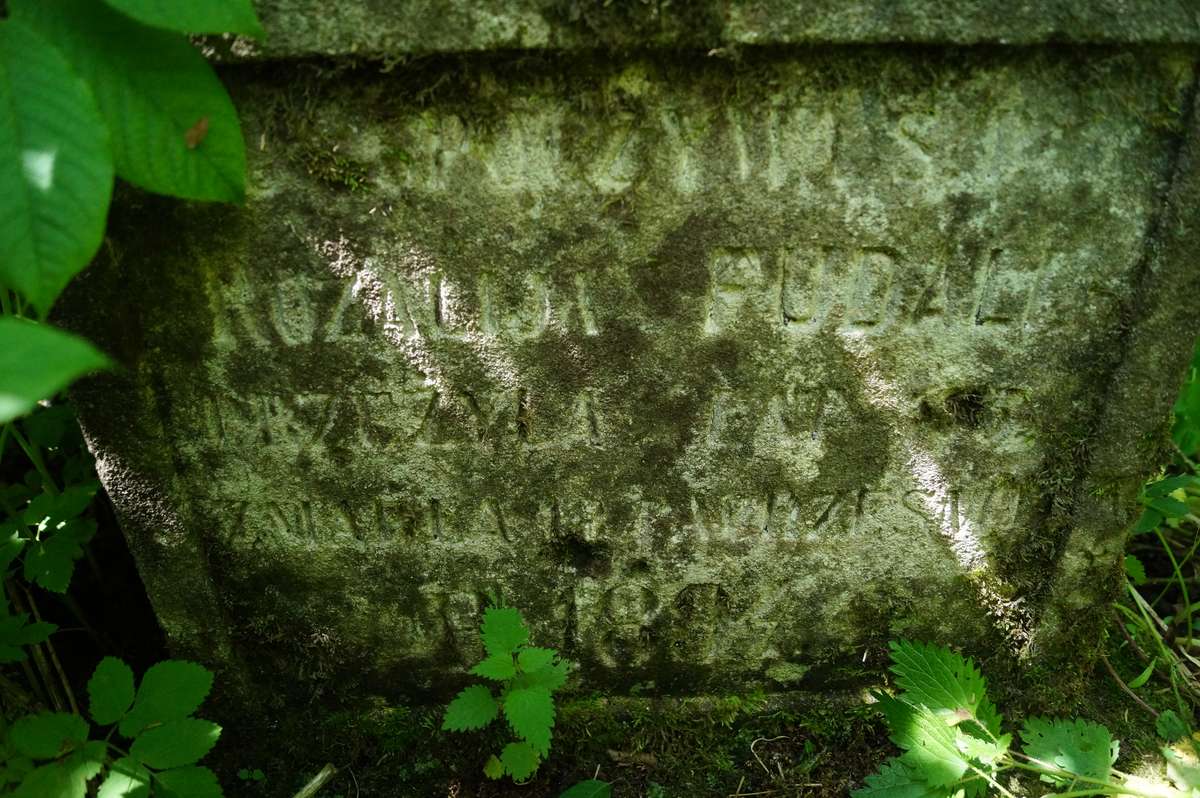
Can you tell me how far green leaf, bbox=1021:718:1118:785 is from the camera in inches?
61.3

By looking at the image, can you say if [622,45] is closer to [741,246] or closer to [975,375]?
[741,246]

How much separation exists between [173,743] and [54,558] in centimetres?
55

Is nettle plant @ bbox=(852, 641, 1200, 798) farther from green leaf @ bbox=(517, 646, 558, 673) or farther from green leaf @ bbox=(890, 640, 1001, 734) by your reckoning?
green leaf @ bbox=(517, 646, 558, 673)

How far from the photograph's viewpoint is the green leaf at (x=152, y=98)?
104 centimetres

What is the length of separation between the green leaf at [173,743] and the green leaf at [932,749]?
1.30m

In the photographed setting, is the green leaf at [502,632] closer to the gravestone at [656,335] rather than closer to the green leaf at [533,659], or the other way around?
the green leaf at [533,659]

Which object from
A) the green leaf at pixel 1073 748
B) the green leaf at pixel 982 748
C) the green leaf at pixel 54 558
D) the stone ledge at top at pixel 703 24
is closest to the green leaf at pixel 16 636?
the green leaf at pixel 54 558

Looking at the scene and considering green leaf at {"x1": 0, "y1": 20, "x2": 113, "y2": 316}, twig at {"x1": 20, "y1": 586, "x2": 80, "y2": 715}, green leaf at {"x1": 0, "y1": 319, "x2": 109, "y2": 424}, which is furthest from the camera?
twig at {"x1": 20, "y1": 586, "x2": 80, "y2": 715}

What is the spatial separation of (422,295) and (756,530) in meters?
0.88

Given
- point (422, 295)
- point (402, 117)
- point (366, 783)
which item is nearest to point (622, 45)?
point (402, 117)

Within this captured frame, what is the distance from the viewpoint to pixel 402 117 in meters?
1.32

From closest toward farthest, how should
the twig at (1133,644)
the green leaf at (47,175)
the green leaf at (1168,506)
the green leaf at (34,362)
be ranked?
the green leaf at (34,362)
the green leaf at (47,175)
the green leaf at (1168,506)
the twig at (1133,644)

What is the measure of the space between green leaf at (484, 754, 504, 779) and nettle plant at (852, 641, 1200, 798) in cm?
78

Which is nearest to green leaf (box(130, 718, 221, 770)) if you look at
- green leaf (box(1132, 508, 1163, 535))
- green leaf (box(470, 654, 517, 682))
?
green leaf (box(470, 654, 517, 682))
